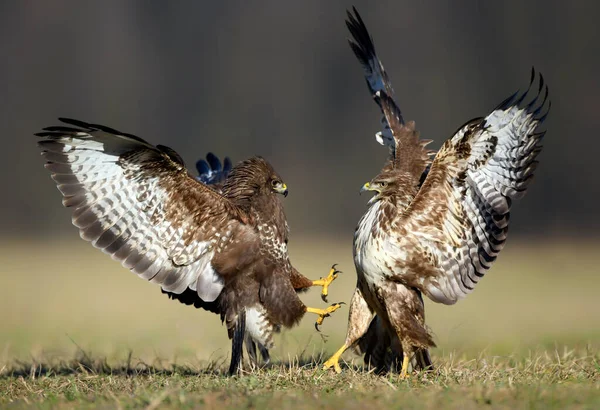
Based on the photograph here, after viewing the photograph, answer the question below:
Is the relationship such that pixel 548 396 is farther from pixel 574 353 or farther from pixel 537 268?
pixel 537 268

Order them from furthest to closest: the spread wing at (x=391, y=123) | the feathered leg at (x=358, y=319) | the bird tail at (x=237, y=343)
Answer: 1. the spread wing at (x=391, y=123)
2. the feathered leg at (x=358, y=319)
3. the bird tail at (x=237, y=343)

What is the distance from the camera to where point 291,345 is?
10750 mm

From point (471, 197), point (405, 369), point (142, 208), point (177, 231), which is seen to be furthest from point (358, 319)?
→ point (142, 208)

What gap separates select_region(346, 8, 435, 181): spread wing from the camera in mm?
8281

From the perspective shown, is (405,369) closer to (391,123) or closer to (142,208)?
(142,208)

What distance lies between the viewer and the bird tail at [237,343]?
736 centimetres

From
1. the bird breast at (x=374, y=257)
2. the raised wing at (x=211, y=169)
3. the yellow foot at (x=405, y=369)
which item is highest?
the raised wing at (x=211, y=169)

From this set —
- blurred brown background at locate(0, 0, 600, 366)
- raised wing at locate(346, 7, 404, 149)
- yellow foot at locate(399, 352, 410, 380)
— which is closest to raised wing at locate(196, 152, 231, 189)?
raised wing at locate(346, 7, 404, 149)

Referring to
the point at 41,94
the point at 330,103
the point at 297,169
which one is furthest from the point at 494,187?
the point at 41,94

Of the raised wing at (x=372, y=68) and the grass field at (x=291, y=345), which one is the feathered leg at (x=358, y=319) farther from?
the raised wing at (x=372, y=68)

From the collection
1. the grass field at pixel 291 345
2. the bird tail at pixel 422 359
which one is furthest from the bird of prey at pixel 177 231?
the bird tail at pixel 422 359

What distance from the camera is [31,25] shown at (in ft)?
166

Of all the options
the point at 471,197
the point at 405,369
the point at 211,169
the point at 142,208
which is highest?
the point at 211,169

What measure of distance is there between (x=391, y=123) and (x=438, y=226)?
1613 mm
